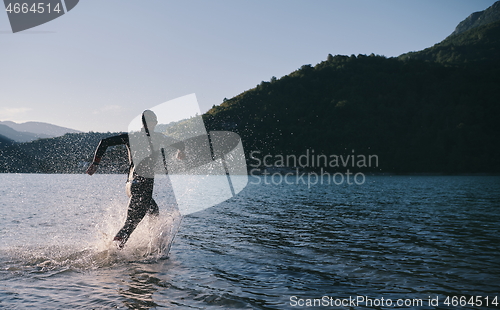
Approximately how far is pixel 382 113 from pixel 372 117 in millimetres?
5713

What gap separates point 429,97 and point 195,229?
480 ft

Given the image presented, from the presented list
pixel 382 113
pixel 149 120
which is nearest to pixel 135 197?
pixel 149 120

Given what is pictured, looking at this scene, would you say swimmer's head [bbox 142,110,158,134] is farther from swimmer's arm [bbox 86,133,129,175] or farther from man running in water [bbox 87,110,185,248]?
swimmer's arm [bbox 86,133,129,175]

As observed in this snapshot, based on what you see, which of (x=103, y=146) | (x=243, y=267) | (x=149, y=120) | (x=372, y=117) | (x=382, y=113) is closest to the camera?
(x=103, y=146)

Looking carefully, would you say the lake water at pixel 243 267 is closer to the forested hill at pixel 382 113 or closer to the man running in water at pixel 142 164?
the man running in water at pixel 142 164

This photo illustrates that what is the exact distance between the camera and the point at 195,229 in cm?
1396

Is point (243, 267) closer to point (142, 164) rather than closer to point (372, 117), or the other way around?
point (142, 164)

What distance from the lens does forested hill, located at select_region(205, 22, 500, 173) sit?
379ft

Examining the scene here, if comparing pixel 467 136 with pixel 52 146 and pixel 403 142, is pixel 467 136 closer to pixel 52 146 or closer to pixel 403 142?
pixel 403 142

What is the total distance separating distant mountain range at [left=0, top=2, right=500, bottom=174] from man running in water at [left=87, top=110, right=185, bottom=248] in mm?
110425

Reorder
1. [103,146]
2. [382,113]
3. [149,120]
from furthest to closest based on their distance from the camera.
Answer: [382,113] → [149,120] → [103,146]

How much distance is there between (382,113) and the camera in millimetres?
135375

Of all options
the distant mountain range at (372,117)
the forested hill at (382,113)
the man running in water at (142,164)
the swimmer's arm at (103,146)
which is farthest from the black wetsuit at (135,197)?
the forested hill at (382,113)

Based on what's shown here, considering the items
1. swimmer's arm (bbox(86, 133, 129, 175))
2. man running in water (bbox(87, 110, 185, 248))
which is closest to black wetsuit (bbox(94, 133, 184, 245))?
man running in water (bbox(87, 110, 185, 248))
